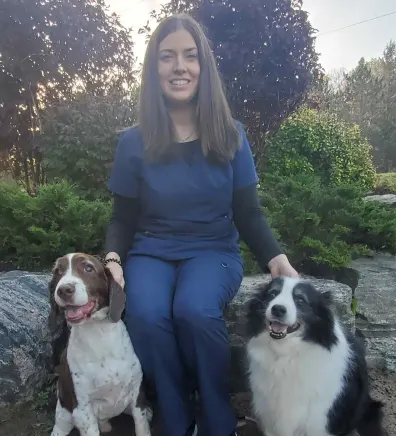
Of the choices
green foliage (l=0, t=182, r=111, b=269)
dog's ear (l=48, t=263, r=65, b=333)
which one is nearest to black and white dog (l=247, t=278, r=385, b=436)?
dog's ear (l=48, t=263, r=65, b=333)

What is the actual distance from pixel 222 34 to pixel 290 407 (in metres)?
5.51

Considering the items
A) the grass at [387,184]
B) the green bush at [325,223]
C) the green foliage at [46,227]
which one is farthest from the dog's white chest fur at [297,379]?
the grass at [387,184]

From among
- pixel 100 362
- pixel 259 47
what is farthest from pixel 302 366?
pixel 259 47

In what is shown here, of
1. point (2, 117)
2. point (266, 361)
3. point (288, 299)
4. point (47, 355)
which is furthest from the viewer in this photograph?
point (2, 117)

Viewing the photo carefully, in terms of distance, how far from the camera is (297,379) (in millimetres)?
2473

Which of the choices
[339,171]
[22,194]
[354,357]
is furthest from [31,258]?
[339,171]

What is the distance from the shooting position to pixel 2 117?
6641 mm

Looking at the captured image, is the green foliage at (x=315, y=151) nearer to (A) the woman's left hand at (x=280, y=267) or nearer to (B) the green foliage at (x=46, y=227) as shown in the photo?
(B) the green foliage at (x=46, y=227)

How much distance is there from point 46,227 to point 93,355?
195 cm

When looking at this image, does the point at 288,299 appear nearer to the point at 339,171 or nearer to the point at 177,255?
the point at 177,255

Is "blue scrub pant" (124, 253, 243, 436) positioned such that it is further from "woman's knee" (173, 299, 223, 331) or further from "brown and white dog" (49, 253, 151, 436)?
"brown and white dog" (49, 253, 151, 436)

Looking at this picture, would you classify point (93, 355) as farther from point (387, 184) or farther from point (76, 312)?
point (387, 184)

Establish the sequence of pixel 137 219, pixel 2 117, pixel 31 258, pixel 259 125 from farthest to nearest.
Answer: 1. pixel 259 125
2. pixel 2 117
3. pixel 31 258
4. pixel 137 219

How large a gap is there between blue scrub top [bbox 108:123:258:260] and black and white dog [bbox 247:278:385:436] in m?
0.44
